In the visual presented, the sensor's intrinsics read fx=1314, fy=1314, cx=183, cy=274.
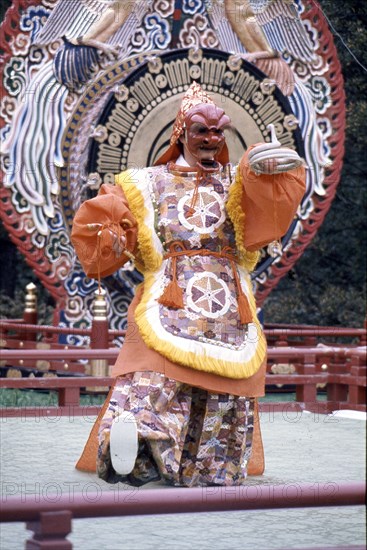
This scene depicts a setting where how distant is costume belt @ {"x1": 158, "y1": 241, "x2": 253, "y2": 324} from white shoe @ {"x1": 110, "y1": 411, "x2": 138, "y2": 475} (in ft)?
1.99

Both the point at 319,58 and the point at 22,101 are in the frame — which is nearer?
the point at 22,101

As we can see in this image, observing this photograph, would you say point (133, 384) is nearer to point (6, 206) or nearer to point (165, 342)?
point (165, 342)

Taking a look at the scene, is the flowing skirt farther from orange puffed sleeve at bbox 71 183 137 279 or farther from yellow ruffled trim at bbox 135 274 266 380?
orange puffed sleeve at bbox 71 183 137 279

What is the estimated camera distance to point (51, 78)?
10.9 m

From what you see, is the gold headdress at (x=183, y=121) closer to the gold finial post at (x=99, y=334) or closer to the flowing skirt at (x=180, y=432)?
the flowing skirt at (x=180, y=432)

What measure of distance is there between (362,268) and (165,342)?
1065cm

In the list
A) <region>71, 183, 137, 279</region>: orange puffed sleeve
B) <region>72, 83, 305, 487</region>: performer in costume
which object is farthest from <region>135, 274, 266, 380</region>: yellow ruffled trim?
<region>71, 183, 137, 279</region>: orange puffed sleeve

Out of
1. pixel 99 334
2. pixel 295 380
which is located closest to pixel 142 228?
pixel 295 380

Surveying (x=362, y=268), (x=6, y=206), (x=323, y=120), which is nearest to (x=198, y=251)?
Answer: (x=6, y=206)

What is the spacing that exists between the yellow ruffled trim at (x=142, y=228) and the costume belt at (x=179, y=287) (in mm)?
58

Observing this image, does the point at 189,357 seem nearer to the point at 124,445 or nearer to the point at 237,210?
the point at 124,445

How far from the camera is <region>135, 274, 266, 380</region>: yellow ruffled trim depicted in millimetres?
5691

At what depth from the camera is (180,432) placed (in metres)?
5.71

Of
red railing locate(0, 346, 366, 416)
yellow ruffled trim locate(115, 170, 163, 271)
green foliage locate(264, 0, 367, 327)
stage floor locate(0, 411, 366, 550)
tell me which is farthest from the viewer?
green foliage locate(264, 0, 367, 327)
